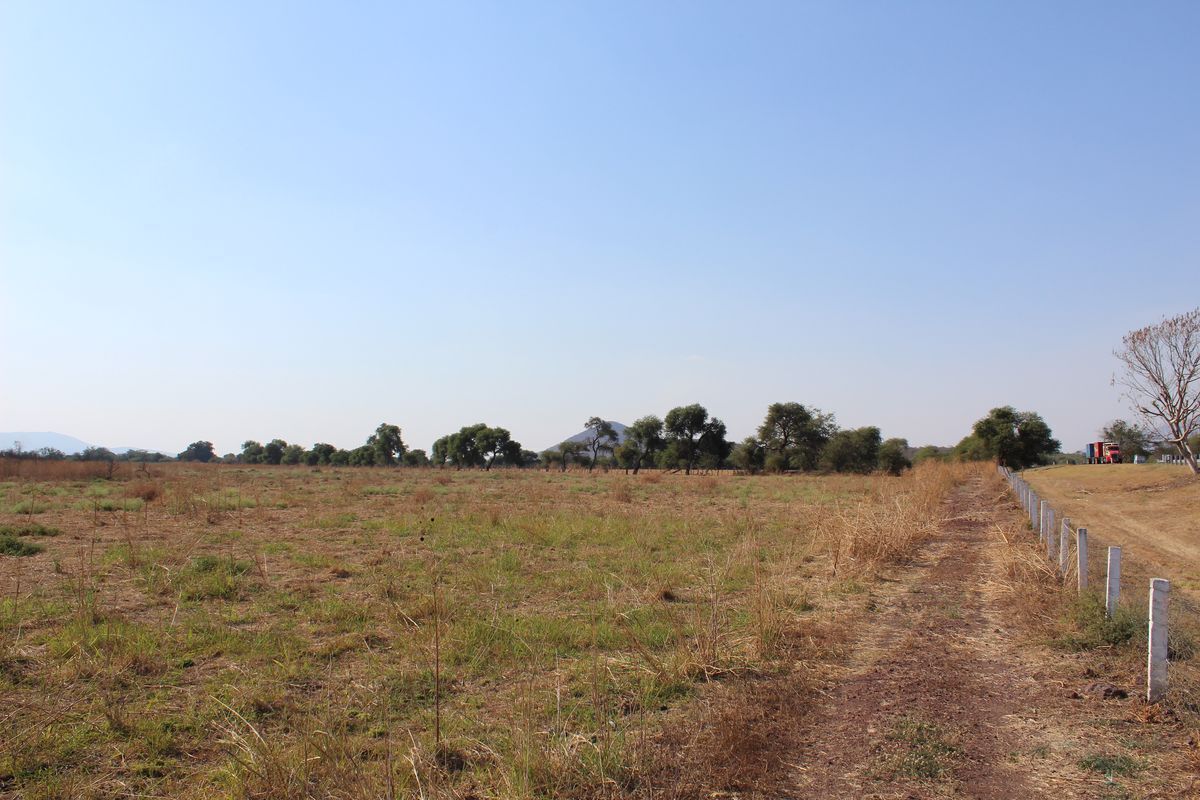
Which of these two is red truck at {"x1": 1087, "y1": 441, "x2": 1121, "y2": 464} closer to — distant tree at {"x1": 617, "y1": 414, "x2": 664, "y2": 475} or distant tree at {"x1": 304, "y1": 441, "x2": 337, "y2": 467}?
distant tree at {"x1": 617, "y1": 414, "x2": 664, "y2": 475}

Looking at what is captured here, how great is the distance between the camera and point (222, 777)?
4.40 m

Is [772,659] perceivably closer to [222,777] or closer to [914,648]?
[914,648]

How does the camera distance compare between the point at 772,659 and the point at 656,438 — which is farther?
the point at 656,438

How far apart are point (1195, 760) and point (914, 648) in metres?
2.94

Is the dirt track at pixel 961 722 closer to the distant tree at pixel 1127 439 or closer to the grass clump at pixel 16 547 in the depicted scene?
the grass clump at pixel 16 547

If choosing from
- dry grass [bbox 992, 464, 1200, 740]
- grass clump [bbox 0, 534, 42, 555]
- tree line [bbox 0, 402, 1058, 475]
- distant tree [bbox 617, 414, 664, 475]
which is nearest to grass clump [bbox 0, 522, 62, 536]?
grass clump [bbox 0, 534, 42, 555]

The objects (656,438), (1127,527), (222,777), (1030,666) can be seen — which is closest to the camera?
(222,777)

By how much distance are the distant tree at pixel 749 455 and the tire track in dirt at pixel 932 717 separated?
78255mm

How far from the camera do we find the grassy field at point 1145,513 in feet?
49.2

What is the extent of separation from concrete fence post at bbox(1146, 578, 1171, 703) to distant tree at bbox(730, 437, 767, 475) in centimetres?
8140

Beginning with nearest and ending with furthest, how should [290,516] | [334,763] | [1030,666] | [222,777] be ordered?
1. [334,763]
2. [222,777]
3. [1030,666]
4. [290,516]

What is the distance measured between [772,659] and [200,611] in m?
6.41

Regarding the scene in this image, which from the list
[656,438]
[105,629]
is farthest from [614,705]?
[656,438]

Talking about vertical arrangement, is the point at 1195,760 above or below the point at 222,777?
above
